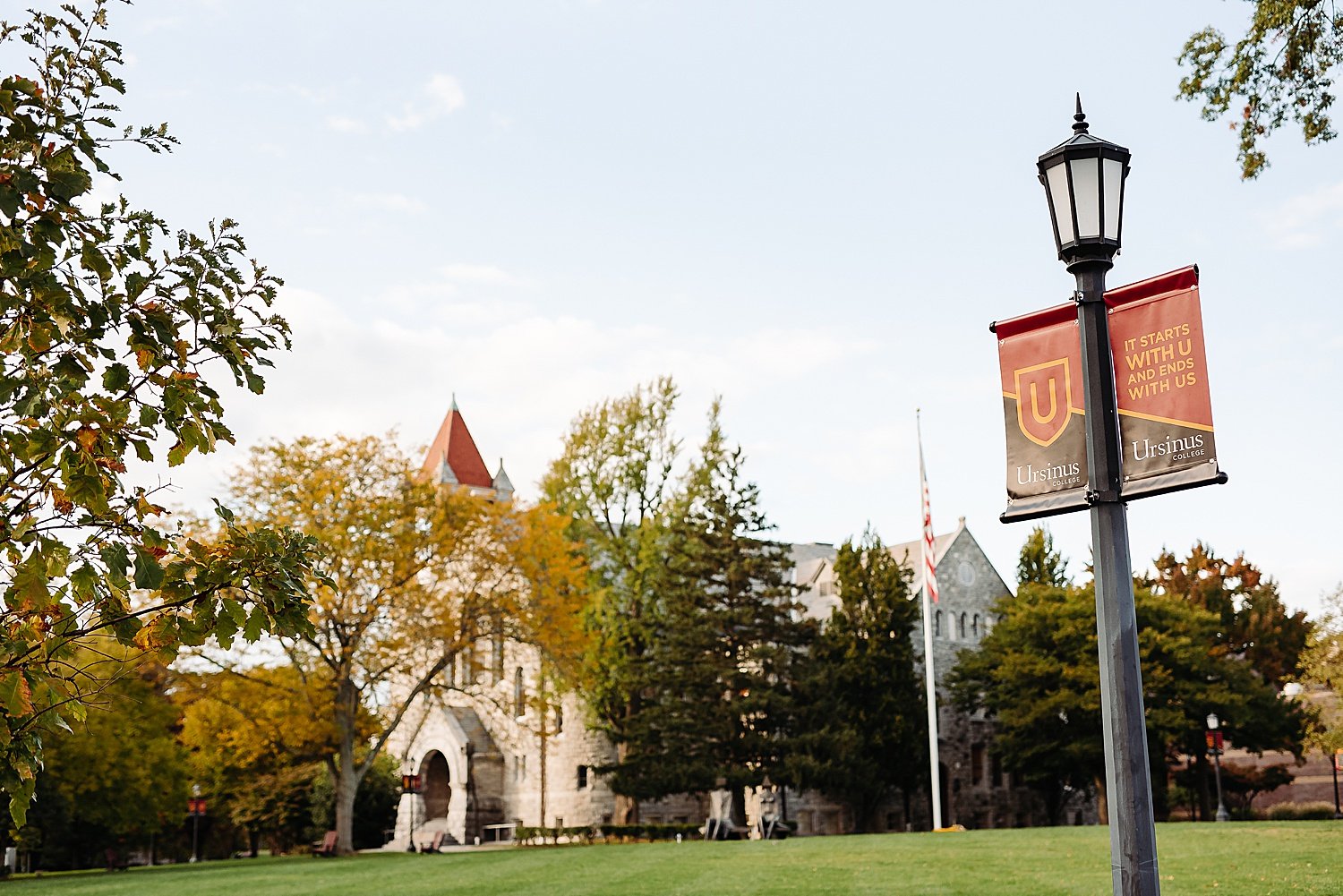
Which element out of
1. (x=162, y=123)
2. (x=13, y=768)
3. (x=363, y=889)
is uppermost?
(x=162, y=123)

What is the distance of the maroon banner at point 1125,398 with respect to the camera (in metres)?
4.76

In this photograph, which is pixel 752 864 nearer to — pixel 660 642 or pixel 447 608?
pixel 447 608

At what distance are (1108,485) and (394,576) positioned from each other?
2900 centimetres

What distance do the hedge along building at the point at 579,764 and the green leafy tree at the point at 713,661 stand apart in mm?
2430

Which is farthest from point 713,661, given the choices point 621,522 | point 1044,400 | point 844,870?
point 1044,400

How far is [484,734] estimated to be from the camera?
5000 centimetres

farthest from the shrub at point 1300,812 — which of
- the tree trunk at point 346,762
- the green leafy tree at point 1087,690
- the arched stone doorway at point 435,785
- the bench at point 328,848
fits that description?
the arched stone doorway at point 435,785

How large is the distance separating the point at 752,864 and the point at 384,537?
16.2m

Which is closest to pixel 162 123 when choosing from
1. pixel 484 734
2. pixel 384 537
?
pixel 384 537

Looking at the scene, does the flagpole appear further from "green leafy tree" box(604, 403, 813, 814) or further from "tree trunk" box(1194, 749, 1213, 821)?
"tree trunk" box(1194, 749, 1213, 821)

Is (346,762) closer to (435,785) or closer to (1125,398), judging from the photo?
(435,785)

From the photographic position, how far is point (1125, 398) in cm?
495

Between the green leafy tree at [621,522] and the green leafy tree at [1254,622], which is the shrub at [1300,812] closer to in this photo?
the green leafy tree at [1254,622]

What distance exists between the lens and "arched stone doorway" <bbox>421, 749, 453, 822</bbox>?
51.9 meters
